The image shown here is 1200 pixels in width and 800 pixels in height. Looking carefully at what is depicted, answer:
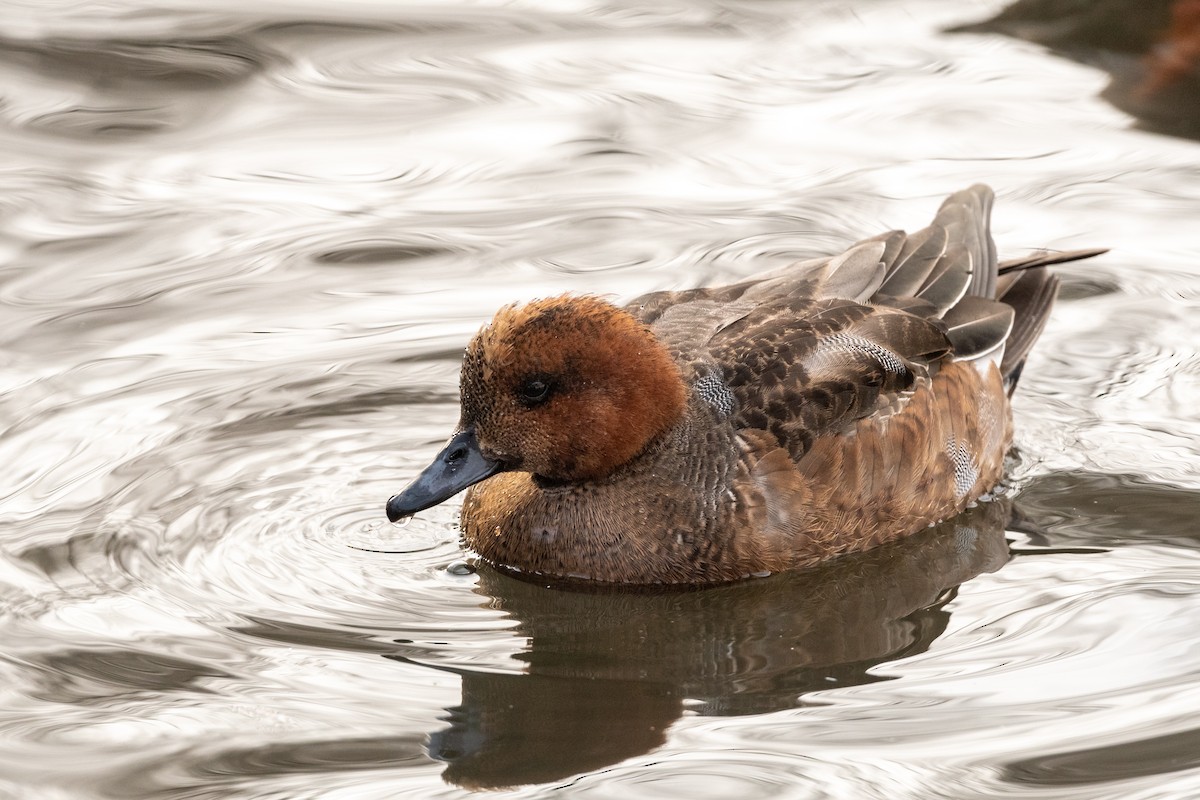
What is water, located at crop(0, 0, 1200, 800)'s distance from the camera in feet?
18.6

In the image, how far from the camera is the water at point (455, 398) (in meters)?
5.66

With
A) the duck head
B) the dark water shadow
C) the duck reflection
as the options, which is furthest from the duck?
the dark water shadow

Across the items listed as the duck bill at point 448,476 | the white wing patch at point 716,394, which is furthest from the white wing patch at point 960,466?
the duck bill at point 448,476

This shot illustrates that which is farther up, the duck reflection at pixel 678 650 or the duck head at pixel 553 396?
the duck head at pixel 553 396

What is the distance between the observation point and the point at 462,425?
6.67 m

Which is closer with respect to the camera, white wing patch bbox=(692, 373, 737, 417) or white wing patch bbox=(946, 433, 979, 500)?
white wing patch bbox=(692, 373, 737, 417)

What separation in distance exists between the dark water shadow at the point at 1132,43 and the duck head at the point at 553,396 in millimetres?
5441

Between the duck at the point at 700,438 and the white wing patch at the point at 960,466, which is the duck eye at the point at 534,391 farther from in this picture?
the white wing patch at the point at 960,466

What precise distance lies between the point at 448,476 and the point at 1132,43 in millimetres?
6979

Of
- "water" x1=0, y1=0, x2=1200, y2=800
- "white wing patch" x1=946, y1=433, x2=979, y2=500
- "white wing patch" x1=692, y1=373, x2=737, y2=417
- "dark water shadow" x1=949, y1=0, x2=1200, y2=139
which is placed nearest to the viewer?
"water" x1=0, y1=0, x2=1200, y2=800

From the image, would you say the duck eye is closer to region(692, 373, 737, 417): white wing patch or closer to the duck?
the duck

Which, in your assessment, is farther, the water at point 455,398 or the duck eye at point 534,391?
the duck eye at point 534,391

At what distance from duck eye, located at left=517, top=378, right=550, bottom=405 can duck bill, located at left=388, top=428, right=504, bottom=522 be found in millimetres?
226

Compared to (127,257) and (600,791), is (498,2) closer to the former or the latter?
(127,257)
